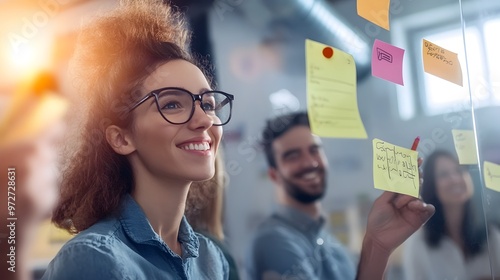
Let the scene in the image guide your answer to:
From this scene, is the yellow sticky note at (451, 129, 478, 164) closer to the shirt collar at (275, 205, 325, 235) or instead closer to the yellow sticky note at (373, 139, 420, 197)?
the yellow sticky note at (373, 139, 420, 197)

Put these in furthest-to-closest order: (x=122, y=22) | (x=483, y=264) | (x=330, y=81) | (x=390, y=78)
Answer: (x=483, y=264)
(x=390, y=78)
(x=330, y=81)
(x=122, y=22)

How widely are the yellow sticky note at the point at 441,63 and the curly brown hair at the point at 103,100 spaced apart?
2.75ft

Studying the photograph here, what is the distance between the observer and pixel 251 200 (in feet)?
4.25

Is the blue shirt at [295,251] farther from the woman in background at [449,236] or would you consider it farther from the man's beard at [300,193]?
the woman in background at [449,236]

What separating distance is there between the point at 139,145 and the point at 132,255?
0.68 ft

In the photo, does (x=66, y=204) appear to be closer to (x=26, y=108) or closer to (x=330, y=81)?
(x=26, y=108)

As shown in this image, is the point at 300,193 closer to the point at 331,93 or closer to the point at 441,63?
the point at 331,93

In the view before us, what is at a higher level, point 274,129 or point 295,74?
point 295,74

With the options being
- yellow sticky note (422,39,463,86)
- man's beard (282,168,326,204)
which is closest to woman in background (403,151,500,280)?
yellow sticky note (422,39,463,86)

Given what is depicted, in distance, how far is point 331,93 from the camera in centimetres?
145

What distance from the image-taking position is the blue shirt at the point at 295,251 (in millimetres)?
1304

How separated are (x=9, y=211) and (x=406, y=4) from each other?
1.20m

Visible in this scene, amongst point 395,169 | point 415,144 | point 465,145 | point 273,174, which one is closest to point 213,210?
point 273,174

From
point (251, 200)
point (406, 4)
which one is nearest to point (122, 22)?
point (251, 200)
